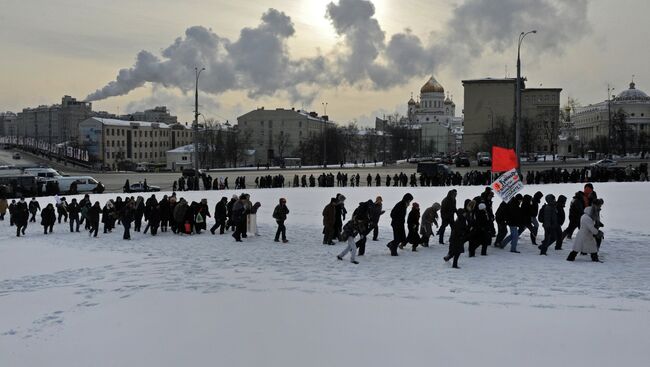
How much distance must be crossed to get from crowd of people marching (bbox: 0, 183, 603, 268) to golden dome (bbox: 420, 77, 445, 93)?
519ft

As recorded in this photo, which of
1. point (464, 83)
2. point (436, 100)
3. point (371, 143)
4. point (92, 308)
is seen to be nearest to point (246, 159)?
point (371, 143)

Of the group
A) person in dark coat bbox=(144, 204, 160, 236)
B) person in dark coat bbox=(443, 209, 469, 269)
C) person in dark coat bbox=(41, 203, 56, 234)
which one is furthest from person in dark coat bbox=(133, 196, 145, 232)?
person in dark coat bbox=(443, 209, 469, 269)

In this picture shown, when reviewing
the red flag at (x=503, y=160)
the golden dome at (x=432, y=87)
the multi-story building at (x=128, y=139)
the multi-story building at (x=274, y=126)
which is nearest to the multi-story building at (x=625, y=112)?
the golden dome at (x=432, y=87)

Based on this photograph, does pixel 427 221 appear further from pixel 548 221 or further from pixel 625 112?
pixel 625 112

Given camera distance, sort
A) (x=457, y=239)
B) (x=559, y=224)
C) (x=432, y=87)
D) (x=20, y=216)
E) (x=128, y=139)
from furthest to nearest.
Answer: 1. (x=432, y=87)
2. (x=128, y=139)
3. (x=20, y=216)
4. (x=559, y=224)
5. (x=457, y=239)

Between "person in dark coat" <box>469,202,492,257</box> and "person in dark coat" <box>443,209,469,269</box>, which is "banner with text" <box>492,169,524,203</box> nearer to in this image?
"person in dark coat" <box>469,202,492,257</box>

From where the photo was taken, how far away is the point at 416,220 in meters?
16.1

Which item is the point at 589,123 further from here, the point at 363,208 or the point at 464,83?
the point at 363,208

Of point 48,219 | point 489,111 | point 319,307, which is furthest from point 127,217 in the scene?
point 489,111

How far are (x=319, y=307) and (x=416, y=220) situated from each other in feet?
19.9

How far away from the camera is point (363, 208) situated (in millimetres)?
15055

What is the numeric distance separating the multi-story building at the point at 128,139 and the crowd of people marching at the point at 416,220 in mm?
102929

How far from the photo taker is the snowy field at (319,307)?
8.55m

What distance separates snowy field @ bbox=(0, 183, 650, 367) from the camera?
8.55 m
